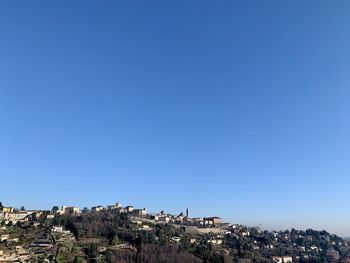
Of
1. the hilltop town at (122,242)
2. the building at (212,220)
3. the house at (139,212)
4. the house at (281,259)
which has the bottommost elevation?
the house at (281,259)

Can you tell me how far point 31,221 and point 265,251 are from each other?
7990cm

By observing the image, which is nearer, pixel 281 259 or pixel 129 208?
pixel 281 259

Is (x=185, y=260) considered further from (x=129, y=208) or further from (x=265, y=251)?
(x=129, y=208)

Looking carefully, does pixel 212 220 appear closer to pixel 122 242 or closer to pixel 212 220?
pixel 212 220

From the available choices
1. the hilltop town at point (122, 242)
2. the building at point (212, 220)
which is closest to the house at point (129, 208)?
the hilltop town at point (122, 242)

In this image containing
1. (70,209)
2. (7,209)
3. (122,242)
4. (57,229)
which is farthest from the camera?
(70,209)

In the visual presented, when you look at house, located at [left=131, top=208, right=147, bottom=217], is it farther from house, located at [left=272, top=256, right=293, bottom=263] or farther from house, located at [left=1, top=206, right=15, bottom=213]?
house, located at [left=272, top=256, right=293, bottom=263]

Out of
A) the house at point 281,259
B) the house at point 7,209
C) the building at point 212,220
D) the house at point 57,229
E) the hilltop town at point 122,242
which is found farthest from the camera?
→ the building at point 212,220

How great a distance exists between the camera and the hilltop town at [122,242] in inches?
3118

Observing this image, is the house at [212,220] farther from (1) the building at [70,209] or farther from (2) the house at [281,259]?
(1) the building at [70,209]

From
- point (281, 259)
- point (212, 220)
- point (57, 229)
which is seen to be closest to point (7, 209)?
point (57, 229)

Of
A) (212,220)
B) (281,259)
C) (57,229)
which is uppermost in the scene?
(212,220)

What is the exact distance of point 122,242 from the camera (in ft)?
314

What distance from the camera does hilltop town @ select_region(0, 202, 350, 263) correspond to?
7919 centimetres
